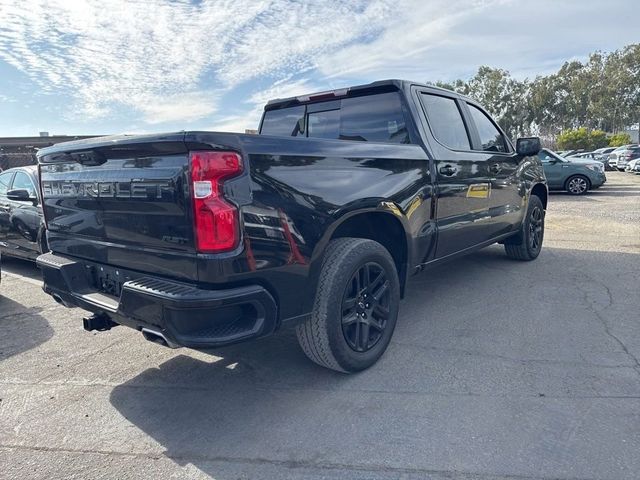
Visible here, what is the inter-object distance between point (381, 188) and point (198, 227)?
143cm

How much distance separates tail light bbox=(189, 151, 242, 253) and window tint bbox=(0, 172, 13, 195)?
5.93 m

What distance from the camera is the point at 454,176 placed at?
13.6 ft

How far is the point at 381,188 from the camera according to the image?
330 cm

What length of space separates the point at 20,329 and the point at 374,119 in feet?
12.3

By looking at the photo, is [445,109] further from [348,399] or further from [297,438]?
[297,438]

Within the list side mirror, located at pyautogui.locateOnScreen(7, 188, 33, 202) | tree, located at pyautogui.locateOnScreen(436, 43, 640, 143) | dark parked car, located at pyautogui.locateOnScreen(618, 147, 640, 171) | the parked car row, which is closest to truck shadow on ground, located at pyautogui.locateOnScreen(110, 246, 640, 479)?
side mirror, located at pyautogui.locateOnScreen(7, 188, 33, 202)

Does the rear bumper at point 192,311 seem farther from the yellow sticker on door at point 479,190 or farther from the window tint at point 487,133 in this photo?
the window tint at point 487,133

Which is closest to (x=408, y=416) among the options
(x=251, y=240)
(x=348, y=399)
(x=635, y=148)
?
(x=348, y=399)

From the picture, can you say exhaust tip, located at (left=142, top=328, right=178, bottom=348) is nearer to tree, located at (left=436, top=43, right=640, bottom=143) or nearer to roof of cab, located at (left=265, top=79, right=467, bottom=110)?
roof of cab, located at (left=265, top=79, right=467, bottom=110)

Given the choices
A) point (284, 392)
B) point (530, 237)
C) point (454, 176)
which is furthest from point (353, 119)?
point (530, 237)

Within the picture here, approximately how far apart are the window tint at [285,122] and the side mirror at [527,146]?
2569mm

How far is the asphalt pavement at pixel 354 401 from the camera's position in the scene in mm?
2395

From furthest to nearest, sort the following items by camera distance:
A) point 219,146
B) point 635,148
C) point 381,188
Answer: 1. point 635,148
2. point 381,188
3. point 219,146

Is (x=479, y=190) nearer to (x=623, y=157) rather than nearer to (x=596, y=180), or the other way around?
(x=596, y=180)
